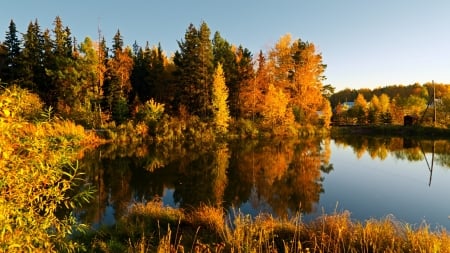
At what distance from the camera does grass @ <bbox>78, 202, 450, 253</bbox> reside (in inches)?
229

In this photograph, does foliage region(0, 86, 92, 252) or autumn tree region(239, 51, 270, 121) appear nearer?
foliage region(0, 86, 92, 252)

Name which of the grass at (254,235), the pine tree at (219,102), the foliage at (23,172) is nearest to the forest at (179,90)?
the pine tree at (219,102)

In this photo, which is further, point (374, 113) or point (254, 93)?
point (374, 113)

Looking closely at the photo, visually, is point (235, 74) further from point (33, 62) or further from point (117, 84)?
point (33, 62)

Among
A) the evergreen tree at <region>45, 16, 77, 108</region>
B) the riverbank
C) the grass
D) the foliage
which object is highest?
the evergreen tree at <region>45, 16, 77, 108</region>

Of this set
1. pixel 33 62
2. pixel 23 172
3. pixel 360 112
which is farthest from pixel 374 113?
pixel 23 172

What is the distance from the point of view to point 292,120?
41.3 meters

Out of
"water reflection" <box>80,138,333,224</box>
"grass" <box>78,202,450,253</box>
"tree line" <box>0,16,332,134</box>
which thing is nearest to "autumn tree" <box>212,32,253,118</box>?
"tree line" <box>0,16,332,134</box>

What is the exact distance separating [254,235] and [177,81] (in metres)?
37.5

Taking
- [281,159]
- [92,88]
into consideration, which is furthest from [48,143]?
[92,88]

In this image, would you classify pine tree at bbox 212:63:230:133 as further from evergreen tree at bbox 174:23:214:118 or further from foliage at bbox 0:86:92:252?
foliage at bbox 0:86:92:252

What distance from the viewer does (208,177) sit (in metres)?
17.0

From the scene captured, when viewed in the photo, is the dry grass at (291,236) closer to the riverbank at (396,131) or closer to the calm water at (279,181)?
the calm water at (279,181)

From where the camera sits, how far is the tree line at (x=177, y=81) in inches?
1437
